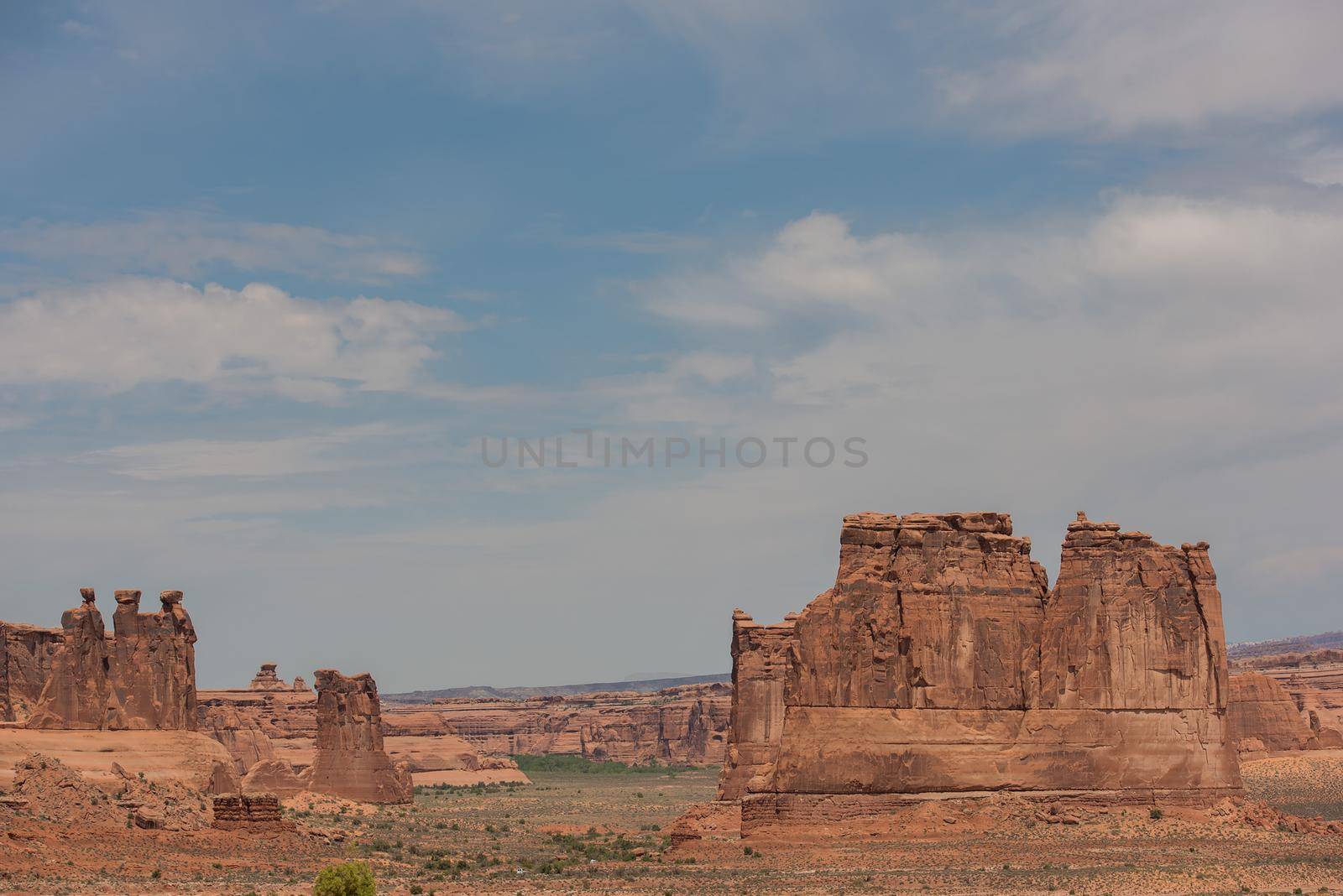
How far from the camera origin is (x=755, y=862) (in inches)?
1807

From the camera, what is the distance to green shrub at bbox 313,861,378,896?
113ft

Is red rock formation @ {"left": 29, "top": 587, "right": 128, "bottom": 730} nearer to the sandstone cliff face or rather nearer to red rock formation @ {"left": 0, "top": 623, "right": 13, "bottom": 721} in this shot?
red rock formation @ {"left": 0, "top": 623, "right": 13, "bottom": 721}

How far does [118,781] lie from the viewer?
5184cm

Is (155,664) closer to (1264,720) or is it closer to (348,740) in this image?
(348,740)

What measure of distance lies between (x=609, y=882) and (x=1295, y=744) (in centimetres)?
5894

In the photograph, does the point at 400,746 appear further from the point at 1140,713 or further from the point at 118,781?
the point at 1140,713

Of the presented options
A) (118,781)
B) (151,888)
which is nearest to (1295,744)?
(118,781)

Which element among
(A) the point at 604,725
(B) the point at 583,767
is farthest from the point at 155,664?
(A) the point at 604,725

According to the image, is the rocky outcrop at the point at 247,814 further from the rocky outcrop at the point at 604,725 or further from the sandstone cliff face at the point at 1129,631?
the rocky outcrop at the point at 604,725

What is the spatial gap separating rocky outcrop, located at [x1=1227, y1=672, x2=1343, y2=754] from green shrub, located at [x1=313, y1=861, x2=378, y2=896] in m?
66.7

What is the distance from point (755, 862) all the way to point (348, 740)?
128 feet

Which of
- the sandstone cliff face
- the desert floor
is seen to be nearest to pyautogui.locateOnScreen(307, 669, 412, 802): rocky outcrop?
the desert floor

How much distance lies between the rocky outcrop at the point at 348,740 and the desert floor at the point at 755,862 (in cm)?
2047

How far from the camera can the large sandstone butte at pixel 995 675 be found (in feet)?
160
